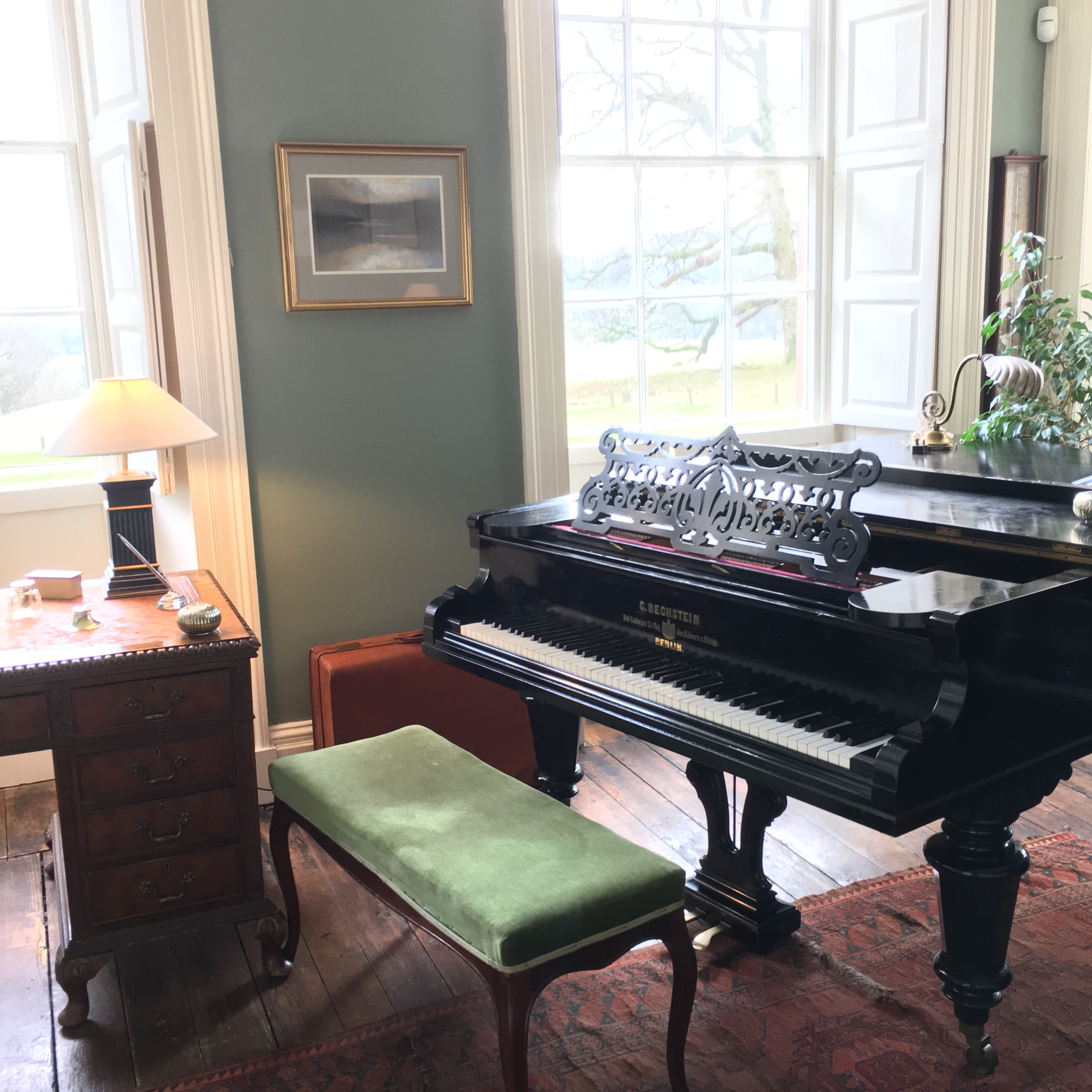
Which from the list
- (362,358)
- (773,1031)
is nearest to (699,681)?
(773,1031)

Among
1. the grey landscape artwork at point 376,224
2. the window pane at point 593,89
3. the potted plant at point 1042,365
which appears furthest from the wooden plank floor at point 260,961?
the window pane at point 593,89

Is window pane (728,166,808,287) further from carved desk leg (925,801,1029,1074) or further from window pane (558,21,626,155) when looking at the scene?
carved desk leg (925,801,1029,1074)

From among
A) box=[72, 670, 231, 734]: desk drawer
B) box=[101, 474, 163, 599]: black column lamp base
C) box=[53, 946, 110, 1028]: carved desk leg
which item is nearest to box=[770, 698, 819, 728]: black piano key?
box=[72, 670, 231, 734]: desk drawer

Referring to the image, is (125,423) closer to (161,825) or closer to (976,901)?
(161,825)

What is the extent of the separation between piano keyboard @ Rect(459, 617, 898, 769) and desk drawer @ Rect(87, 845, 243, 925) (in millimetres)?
803

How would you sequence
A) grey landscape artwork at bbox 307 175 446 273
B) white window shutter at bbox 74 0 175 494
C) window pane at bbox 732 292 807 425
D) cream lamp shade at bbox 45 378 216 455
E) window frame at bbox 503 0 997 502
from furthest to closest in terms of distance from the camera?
window pane at bbox 732 292 807 425
window frame at bbox 503 0 997 502
grey landscape artwork at bbox 307 175 446 273
white window shutter at bbox 74 0 175 494
cream lamp shade at bbox 45 378 216 455

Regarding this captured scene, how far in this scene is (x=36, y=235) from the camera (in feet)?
13.2

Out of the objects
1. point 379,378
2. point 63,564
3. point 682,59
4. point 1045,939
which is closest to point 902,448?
point 1045,939

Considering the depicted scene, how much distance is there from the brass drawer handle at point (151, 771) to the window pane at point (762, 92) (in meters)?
3.55

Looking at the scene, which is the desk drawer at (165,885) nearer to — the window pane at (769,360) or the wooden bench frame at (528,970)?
the wooden bench frame at (528,970)

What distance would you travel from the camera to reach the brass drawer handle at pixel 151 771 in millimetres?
2623

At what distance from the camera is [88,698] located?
8.43ft

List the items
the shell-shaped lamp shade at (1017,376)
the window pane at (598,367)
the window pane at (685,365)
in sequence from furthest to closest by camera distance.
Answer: the window pane at (685,365), the window pane at (598,367), the shell-shaped lamp shade at (1017,376)

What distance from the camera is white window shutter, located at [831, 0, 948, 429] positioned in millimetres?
4613
